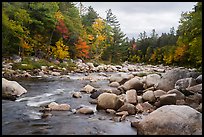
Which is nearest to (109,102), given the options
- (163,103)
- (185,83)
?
(163,103)

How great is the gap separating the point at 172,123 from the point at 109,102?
315 cm

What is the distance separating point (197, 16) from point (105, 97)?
5144mm

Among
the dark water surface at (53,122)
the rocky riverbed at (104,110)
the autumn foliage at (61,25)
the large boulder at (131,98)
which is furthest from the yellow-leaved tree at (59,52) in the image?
the large boulder at (131,98)

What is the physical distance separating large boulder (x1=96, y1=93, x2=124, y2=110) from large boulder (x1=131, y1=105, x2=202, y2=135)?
225 centimetres

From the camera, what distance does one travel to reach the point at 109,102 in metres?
9.27

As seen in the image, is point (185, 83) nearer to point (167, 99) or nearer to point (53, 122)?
point (167, 99)

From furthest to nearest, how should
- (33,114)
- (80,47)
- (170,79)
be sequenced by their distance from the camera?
(80,47), (170,79), (33,114)

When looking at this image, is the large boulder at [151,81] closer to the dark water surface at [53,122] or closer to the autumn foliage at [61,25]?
the dark water surface at [53,122]

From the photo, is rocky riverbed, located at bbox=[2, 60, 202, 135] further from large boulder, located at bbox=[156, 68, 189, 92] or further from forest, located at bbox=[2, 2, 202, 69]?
forest, located at bbox=[2, 2, 202, 69]

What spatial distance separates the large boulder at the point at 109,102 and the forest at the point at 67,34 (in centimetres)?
478

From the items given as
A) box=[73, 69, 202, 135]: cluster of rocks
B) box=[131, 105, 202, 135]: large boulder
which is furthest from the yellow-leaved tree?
box=[131, 105, 202, 135]: large boulder

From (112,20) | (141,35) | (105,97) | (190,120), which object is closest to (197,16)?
(105,97)

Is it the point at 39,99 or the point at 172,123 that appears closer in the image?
the point at 172,123

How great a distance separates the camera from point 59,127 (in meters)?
7.31
